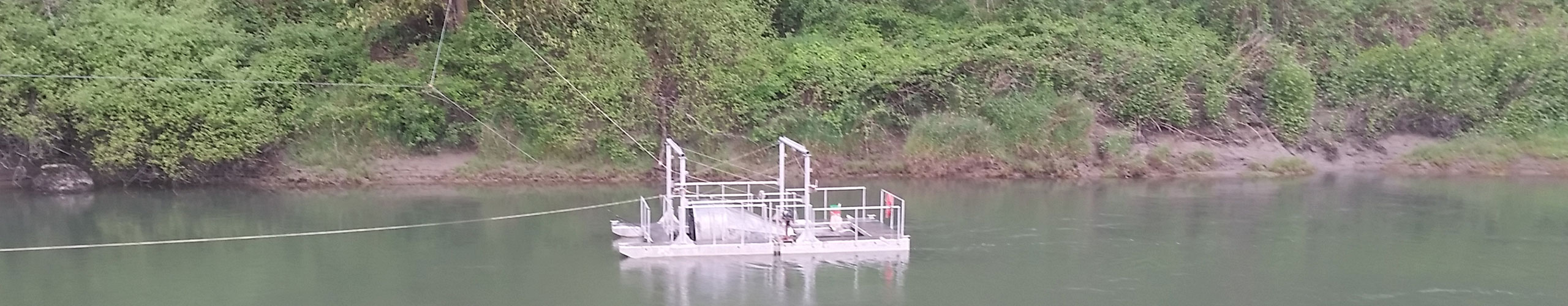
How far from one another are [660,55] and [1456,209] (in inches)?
523

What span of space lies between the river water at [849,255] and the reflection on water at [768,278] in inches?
1.3

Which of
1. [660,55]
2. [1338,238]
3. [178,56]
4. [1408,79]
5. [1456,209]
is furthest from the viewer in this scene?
[1408,79]

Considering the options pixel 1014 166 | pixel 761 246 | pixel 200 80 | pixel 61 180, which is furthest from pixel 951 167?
pixel 61 180

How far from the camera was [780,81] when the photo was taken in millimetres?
24250

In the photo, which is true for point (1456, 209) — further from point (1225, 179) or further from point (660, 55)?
point (660, 55)

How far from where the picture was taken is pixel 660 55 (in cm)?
2352

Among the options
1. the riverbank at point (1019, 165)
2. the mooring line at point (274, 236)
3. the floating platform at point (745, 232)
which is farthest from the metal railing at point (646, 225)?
the riverbank at point (1019, 165)

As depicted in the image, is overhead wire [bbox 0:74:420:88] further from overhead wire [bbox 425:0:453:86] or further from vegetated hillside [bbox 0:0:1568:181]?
overhead wire [bbox 425:0:453:86]

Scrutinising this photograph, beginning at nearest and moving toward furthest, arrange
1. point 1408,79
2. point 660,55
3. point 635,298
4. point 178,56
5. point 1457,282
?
point 635,298 → point 1457,282 → point 178,56 → point 660,55 → point 1408,79

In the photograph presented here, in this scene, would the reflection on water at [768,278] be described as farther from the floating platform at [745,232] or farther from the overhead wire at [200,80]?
the overhead wire at [200,80]

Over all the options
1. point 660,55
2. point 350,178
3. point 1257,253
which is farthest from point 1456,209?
point 350,178

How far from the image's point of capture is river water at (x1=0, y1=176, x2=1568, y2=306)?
12914 millimetres

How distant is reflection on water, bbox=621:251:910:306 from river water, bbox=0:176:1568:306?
34 millimetres

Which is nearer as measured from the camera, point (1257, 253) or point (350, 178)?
point (1257, 253)
